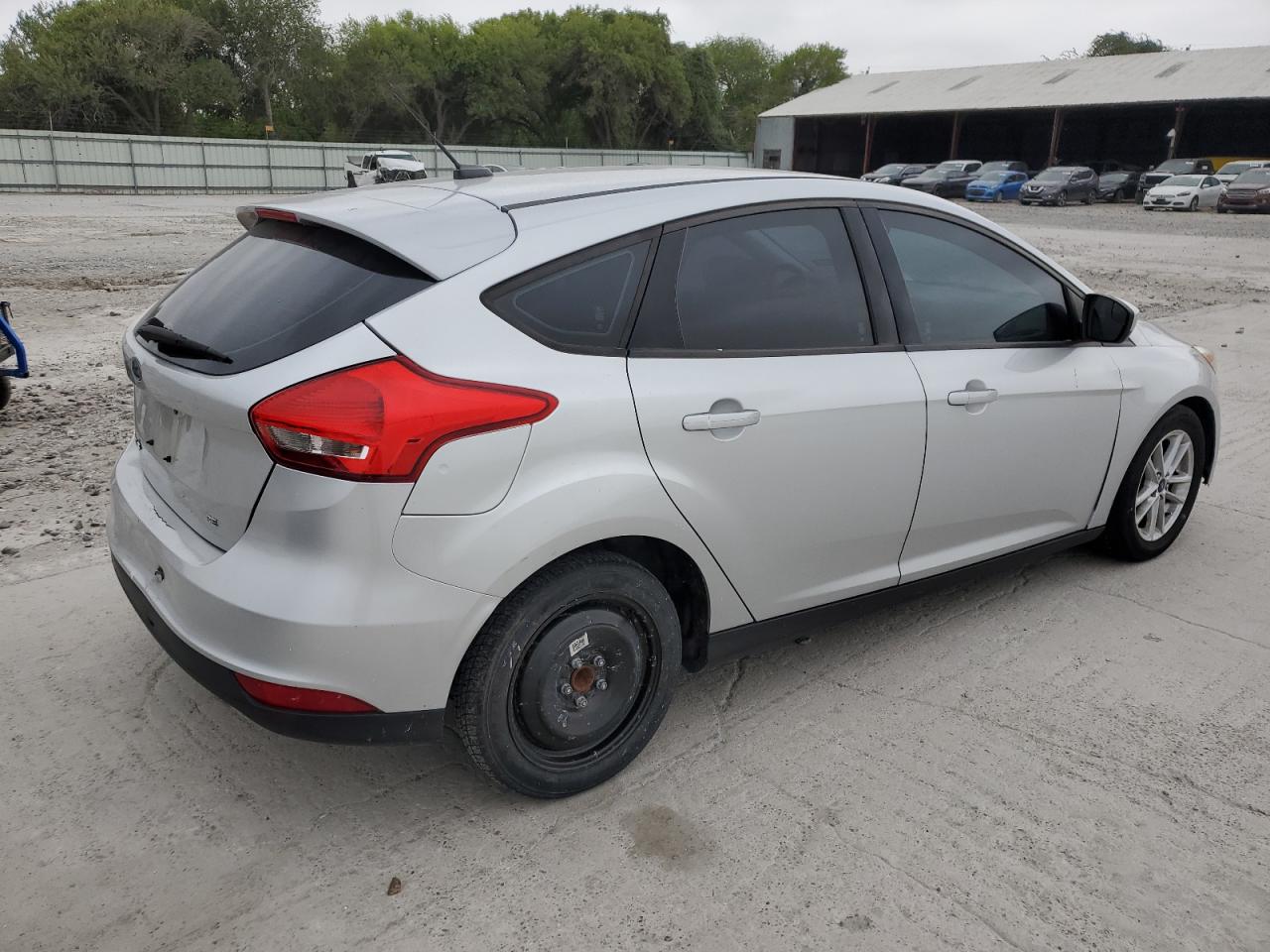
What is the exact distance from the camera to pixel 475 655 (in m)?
2.54

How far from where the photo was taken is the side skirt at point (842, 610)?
3092 mm

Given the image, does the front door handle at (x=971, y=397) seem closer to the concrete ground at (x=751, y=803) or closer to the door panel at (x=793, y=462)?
the door panel at (x=793, y=462)

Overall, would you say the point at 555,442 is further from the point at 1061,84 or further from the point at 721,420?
the point at 1061,84

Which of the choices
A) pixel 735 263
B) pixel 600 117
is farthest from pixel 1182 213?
pixel 600 117

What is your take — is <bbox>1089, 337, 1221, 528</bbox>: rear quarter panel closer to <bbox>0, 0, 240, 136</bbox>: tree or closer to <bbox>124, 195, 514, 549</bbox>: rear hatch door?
<bbox>124, 195, 514, 549</bbox>: rear hatch door

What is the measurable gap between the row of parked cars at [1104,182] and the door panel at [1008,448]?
3446 cm

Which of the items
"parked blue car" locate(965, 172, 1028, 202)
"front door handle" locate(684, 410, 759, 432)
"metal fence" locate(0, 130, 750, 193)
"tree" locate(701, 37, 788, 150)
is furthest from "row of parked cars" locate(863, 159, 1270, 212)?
"tree" locate(701, 37, 788, 150)

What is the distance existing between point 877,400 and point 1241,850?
1.56 m

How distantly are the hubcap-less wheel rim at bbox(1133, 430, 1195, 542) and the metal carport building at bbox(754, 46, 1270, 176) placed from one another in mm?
45982

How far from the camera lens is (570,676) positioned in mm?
2732

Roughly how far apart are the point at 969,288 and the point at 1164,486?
162 cm

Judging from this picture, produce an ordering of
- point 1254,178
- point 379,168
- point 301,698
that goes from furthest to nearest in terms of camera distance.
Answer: point 1254,178
point 379,168
point 301,698

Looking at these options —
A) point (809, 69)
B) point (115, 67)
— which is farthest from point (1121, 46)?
point (115, 67)

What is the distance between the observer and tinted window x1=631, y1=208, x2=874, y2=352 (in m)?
2.84
